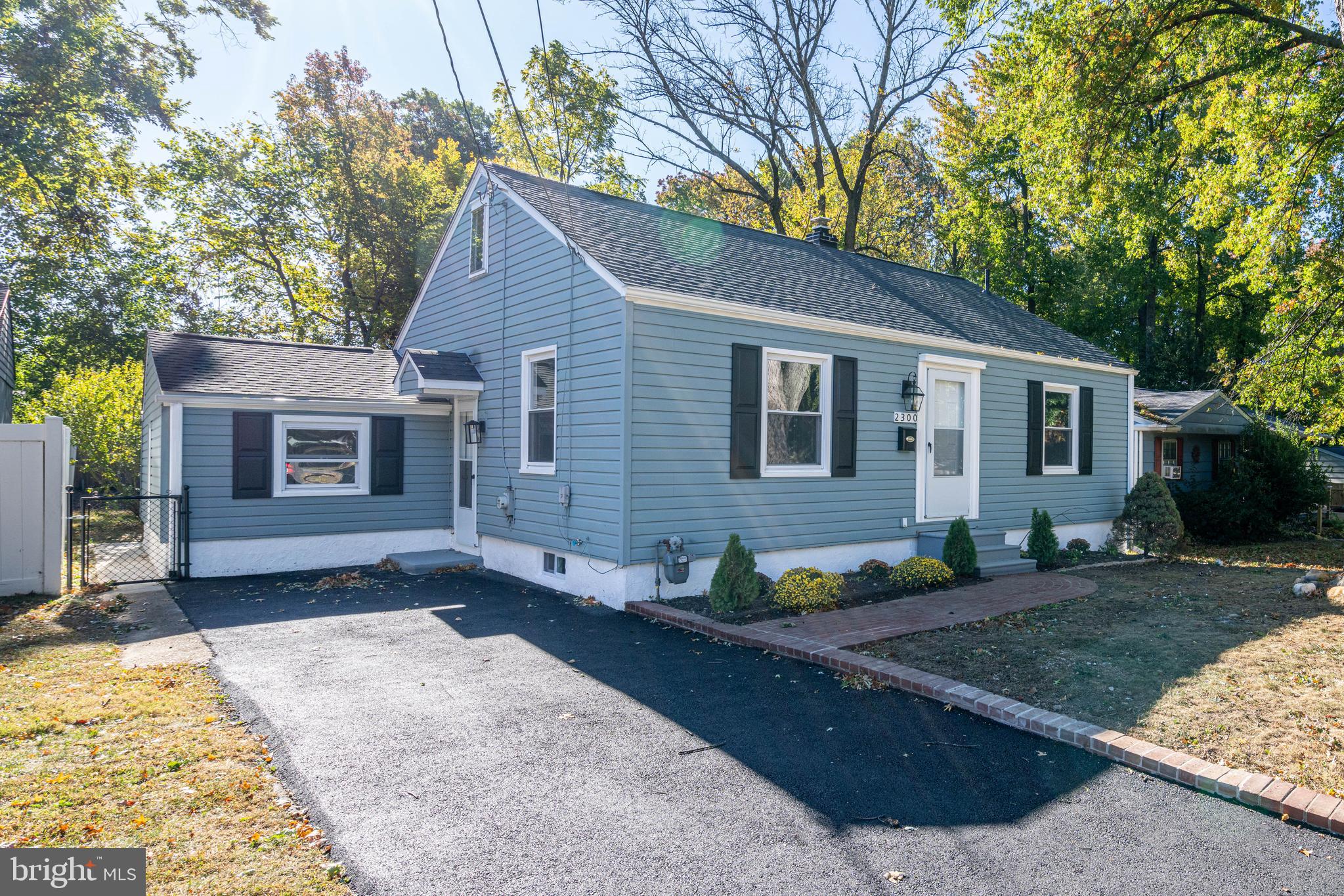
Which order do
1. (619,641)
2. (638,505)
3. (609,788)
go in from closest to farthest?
(609,788)
(619,641)
(638,505)

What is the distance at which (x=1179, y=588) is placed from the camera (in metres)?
9.24

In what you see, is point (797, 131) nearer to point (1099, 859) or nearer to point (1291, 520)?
point (1291, 520)

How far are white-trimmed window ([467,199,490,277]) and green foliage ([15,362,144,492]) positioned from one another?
35.4 feet

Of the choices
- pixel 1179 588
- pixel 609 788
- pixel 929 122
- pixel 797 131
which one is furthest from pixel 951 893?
pixel 929 122

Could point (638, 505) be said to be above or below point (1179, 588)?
above

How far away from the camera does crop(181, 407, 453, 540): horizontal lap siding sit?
31.3 feet

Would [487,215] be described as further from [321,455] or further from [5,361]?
[5,361]

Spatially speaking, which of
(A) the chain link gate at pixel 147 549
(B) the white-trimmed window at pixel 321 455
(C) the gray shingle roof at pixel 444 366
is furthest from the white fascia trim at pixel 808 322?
(A) the chain link gate at pixel 147 549

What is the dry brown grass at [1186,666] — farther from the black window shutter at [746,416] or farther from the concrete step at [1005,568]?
the black window shutter at [746,416]

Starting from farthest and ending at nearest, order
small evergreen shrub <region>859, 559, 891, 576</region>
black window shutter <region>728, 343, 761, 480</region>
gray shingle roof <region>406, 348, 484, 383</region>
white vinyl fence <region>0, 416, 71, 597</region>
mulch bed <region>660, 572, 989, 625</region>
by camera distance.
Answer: gray shingle roof <region>406, 348, 484, 383</region> < small evergreen shrub <region>859, 559, 891, 576</region> < black window shutter <region>728, 343, 761, 480</region> < white vinyl fence <region>0, 416, 71, 597</region> < mulch bed <region>660, 572, 989, 625</region>

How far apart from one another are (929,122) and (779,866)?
89.7ft

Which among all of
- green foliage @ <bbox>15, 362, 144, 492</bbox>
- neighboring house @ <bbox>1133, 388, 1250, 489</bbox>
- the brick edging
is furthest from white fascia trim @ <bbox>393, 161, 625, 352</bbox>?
neighboring house @ <bbox>1133, 388, 1250, 489</bbox>

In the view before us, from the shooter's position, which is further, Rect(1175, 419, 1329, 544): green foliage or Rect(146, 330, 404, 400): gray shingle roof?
Rect(1175, 419, 1329, 544): green foliage

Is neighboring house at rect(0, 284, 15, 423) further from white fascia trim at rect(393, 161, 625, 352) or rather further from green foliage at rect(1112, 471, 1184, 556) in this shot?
green foliage at rect(1112, 471, 1184, 556)
